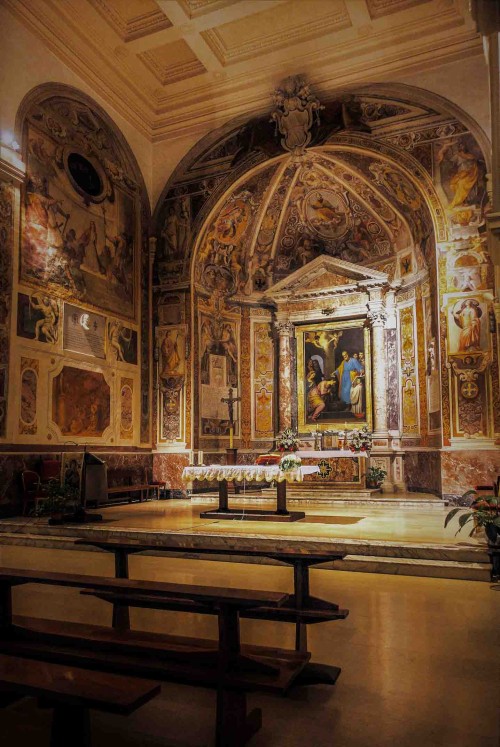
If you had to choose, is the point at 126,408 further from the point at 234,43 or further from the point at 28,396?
the point at 234,43

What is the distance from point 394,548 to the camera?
6980 millimetres

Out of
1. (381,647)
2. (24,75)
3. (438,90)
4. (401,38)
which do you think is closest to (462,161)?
(438,90)

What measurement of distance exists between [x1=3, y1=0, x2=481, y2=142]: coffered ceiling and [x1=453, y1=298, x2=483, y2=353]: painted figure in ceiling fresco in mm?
5546

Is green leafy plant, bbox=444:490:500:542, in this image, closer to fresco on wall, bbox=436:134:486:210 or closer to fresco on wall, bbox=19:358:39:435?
fresco on wall, bbox=436:134:486:210

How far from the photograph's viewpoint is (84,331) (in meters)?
13.4

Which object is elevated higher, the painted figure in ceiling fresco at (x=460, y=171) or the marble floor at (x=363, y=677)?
the painted figure in ceiling fresco at (x=460, y=171)

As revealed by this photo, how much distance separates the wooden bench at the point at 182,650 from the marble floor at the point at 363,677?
0.21 metres

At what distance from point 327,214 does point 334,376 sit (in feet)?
14.8

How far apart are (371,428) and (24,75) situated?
36.9ft

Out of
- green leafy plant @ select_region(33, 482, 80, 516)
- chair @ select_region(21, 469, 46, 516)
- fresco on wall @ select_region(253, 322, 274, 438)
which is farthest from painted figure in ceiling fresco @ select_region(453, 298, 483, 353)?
chair @ select_region(21, 469, 46, 516)

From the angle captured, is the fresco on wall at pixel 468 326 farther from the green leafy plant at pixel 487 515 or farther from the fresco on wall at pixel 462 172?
the green leafy plant at pixel 487 515

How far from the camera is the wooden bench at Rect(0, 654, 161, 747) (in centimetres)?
216

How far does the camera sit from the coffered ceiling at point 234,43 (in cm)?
1276

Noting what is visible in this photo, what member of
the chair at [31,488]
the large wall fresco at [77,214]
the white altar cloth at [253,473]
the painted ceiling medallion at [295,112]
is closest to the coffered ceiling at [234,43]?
the painted ceiling medallion at [295,112]
